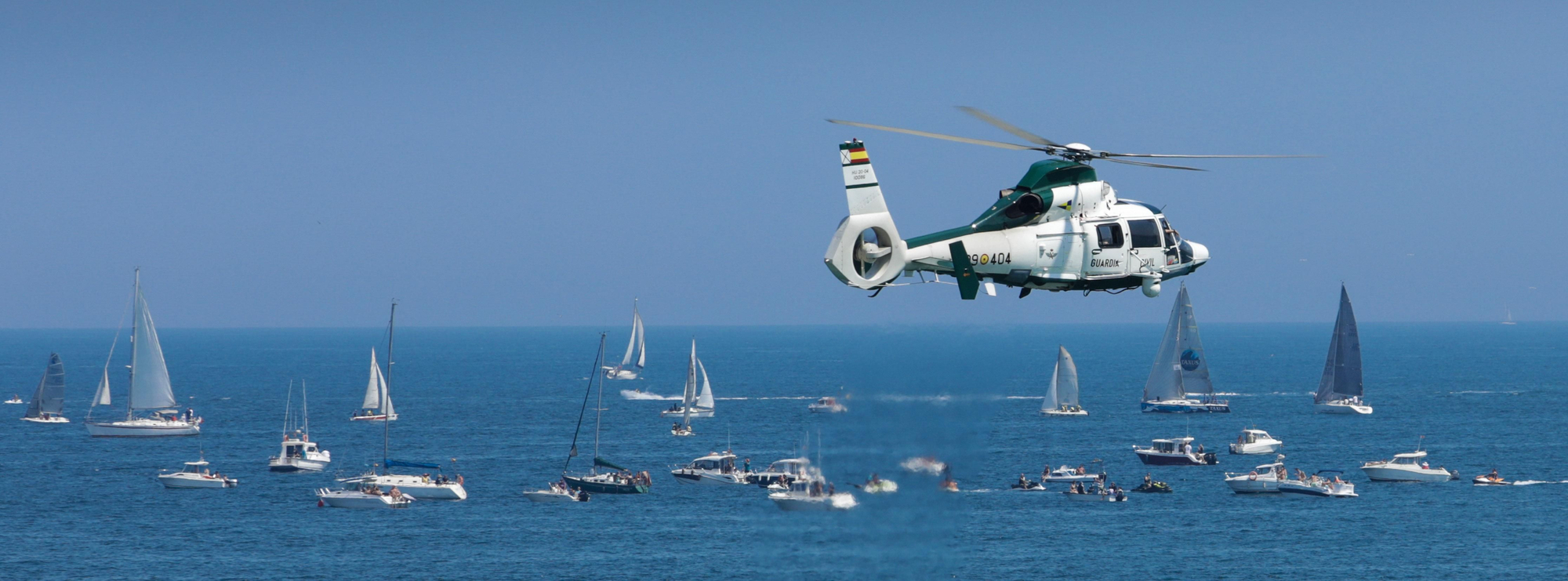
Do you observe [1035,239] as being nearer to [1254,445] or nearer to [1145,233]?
[1145,233]

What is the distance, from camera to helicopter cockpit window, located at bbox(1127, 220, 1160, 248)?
112ft

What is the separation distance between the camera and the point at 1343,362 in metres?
150

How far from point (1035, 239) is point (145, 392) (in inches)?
4762

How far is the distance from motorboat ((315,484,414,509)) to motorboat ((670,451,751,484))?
20221mm

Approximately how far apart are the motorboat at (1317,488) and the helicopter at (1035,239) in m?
72.1

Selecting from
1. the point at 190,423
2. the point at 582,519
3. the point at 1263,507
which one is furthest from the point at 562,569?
the point at 190,423

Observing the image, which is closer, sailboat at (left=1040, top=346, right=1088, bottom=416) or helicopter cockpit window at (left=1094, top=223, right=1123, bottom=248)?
helicopter cockpit window at (left=1094, top=223, right=1123, bottom=248)

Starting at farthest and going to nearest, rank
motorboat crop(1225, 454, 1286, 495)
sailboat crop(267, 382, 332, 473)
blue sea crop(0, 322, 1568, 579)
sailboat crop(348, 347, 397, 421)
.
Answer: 1. sailboat crop(348, 347, 397, 421)
2. sailboat crop(267, 382, 332, 473)
3. motorboat crop(1225, 454, 1286, 495)
4. blue sea crop(0, 322, 1568, 579)

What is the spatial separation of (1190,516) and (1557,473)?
39487mm

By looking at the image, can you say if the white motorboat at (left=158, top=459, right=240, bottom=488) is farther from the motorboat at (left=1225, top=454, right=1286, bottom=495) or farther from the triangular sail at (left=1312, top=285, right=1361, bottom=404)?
the triangular sail at (left=1312, top=285, right=1361, bottom=404)

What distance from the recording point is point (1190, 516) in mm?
94562

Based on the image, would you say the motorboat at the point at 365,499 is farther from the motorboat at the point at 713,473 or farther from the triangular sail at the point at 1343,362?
the triangular sail at the point at 1343,362

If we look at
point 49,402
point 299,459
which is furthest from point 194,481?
point 49,402

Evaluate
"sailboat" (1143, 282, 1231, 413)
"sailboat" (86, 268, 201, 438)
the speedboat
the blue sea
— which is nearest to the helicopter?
the blue sea
